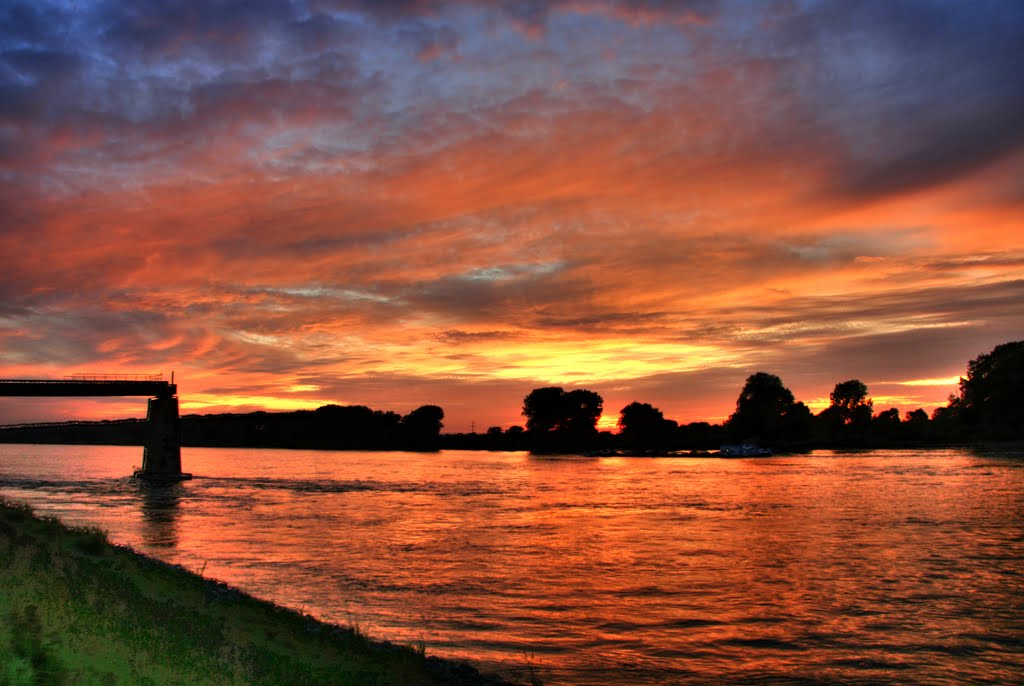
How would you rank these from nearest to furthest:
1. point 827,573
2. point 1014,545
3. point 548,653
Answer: point 548,653 → point 827,573 → point 1014,545

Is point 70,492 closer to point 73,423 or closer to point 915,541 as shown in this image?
point 73,423

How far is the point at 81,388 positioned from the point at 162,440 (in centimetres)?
1380

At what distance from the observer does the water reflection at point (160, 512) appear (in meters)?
43.5

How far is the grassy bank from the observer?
11633mm

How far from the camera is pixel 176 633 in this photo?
45.6 ft

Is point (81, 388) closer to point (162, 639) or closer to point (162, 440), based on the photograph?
point (162, 440)

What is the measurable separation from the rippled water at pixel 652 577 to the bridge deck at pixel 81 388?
3761cm

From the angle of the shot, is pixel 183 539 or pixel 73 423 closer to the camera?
pixel 183 539

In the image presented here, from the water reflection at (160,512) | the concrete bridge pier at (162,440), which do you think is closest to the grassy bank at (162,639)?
the water reflection at (160,512)

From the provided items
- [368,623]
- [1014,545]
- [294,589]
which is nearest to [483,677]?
[368,623]

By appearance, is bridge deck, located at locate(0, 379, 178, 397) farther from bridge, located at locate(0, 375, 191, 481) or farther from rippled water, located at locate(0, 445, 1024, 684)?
rippled water, located at locate(0, 445, 1024, 684)

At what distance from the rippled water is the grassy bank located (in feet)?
14.8

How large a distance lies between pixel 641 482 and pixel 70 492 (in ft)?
254

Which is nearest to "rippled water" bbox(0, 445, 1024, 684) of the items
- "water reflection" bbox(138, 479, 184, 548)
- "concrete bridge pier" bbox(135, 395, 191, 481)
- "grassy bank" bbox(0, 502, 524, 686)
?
"water reflection" bbox(138, 479, 184, 548)
